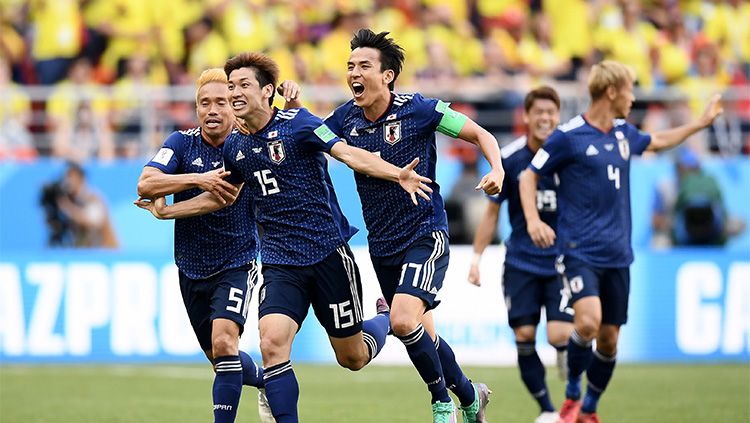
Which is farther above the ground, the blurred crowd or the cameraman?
the blurred crowd

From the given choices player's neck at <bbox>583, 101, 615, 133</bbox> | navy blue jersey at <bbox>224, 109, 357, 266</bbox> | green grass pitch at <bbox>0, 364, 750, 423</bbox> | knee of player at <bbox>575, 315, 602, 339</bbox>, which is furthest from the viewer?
green grass pitch at <bbox>0, 364, 750, 423</bbox>

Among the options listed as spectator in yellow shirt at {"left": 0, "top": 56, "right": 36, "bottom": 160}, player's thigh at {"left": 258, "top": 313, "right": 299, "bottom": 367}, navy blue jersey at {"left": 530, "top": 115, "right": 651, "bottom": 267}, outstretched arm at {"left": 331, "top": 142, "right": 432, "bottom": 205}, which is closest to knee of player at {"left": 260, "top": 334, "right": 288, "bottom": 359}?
player's thigh at {"left": 258, "top": 313, "right": 299, "bottom": 367}

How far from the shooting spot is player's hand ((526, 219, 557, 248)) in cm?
1035

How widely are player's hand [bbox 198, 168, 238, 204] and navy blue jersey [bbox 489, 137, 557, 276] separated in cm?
330

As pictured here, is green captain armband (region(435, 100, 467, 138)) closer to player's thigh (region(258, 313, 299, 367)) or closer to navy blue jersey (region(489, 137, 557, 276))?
player's thigh (region(258, 313, 299, 367))

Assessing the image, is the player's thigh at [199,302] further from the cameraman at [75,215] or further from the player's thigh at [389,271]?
the cameraman at [75,215]

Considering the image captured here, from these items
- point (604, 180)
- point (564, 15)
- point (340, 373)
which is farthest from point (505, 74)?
point (604, 180)

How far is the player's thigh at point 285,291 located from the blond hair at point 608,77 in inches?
124

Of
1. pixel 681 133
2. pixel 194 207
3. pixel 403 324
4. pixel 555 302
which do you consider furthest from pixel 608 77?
pixel 194 207

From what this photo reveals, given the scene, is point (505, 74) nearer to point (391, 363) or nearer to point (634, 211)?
point (634, 211)

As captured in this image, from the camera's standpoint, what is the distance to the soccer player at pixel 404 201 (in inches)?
340

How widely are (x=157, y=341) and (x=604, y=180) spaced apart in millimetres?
7454

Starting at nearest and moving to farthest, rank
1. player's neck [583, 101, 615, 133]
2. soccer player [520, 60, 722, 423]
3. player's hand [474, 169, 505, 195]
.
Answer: player's hand [474, 169, 505, 195] < soccer player [520, 60, 722, 423] < player's neck [583, 101, 615, 133]

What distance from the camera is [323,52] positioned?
62.8ft
